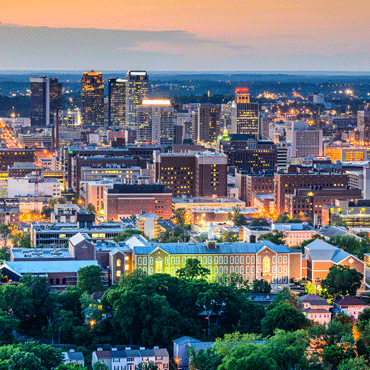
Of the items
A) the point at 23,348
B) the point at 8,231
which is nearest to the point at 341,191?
the point at 8,231

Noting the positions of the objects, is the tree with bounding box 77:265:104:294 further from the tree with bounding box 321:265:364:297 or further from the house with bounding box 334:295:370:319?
the house with bounding box 334:295:370:319

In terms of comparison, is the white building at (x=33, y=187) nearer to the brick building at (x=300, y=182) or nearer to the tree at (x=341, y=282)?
the brick building at (x=300, y=182)

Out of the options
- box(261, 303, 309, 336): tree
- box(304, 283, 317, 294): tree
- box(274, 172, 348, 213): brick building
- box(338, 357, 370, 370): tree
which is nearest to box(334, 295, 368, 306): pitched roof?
box(304, 283, 317, 294): tree

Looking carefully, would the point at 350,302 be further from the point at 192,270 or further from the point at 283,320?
the point at 192,270

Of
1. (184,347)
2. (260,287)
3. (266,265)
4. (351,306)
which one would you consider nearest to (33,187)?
(266,265)

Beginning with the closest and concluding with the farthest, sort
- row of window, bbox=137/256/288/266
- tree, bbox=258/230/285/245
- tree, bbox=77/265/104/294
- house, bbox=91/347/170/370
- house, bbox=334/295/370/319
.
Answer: house, bbox=91/347/170/370 < house, bbox=334/295/370/319 < tree, bbox=77/265/104/294 < row of window, bbox=137/256/288/266 < tree, bbox=258/230/285/245

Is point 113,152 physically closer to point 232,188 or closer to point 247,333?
point 232,188
